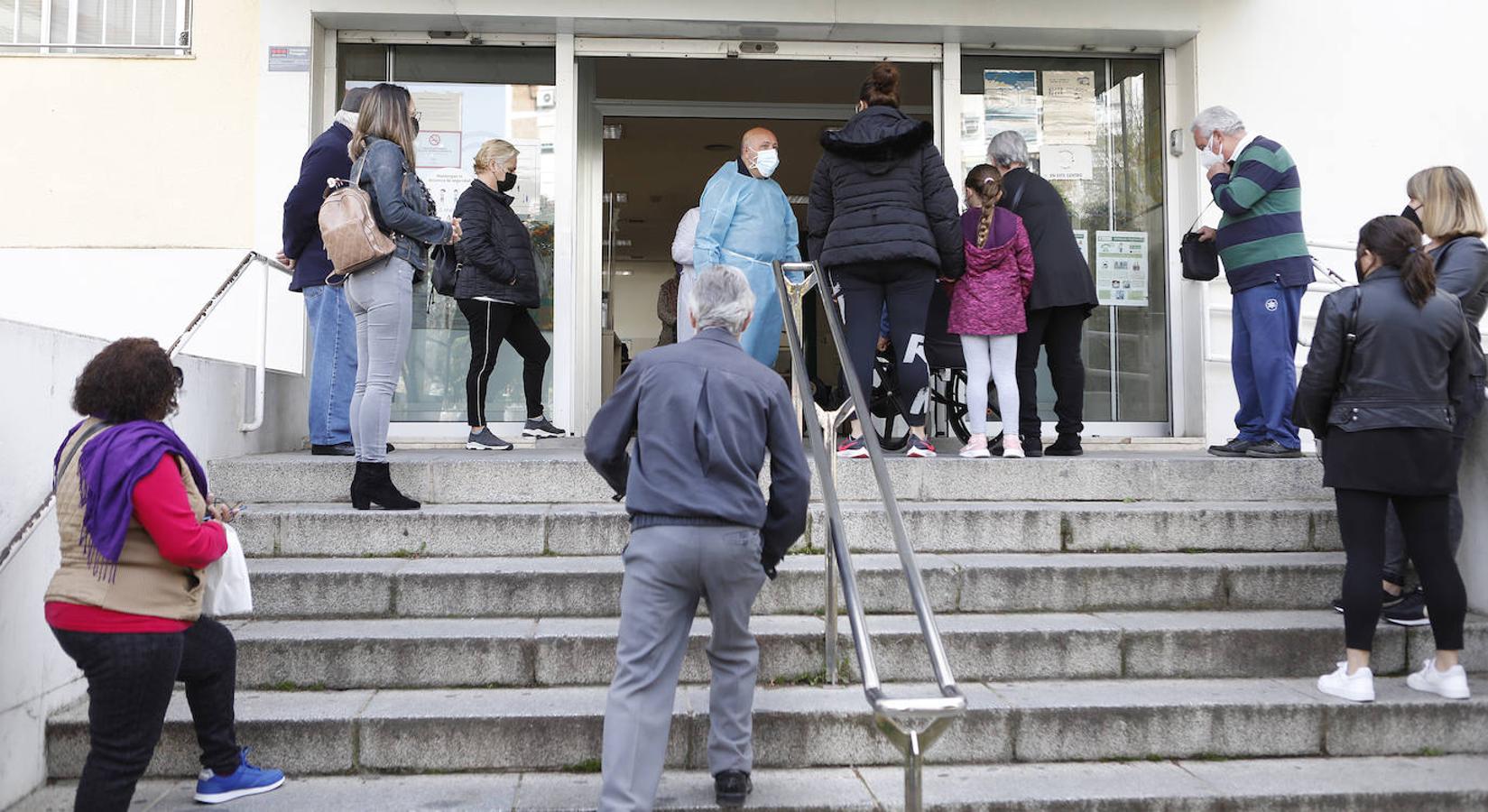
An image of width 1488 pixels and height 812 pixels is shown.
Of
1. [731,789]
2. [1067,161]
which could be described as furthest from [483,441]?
[1067,161]

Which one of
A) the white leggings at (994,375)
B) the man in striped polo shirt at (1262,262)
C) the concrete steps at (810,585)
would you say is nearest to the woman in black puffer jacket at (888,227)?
the white leggings at (994,375)

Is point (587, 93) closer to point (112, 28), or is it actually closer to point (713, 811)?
point (112, 28)

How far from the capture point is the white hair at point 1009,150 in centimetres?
598

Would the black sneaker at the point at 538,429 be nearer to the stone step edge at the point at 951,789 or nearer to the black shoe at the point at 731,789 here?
the stone step edge at the point at 951,789

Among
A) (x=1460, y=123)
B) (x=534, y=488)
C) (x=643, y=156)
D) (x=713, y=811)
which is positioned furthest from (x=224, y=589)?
(x=643, y=156)

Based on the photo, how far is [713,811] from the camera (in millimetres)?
3184

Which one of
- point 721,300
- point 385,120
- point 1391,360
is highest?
point 385,120

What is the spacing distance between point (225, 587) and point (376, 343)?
1.69m

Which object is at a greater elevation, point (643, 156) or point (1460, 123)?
point (643, 156)

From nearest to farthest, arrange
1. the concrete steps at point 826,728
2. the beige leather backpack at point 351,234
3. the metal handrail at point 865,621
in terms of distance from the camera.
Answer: the metal handrail at point 865,621 → the concrete steps at point 826,728 → the beige leather backpack at point 351,234

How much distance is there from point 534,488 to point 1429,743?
368 cm

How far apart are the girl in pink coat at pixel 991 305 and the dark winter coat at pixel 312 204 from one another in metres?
3.21

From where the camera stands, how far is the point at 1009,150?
19.6 feet

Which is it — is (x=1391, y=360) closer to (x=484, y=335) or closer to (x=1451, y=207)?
(x=1451, y=207)
